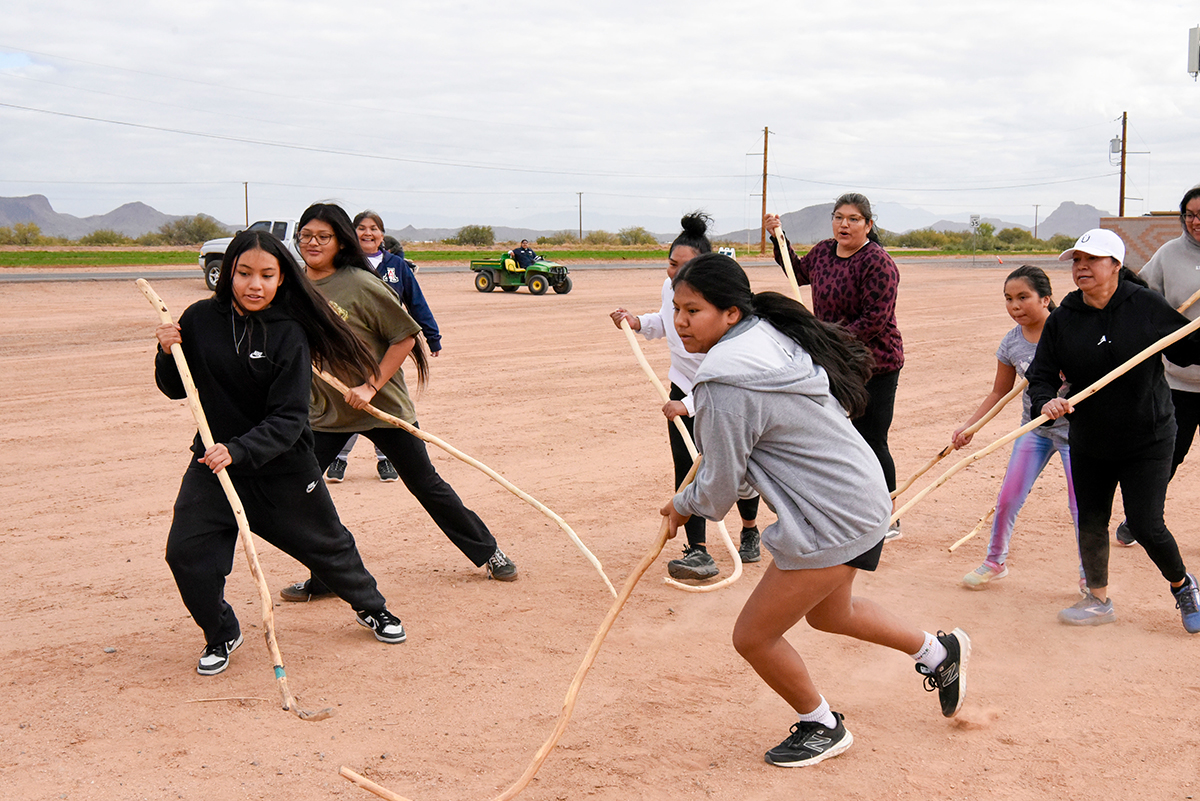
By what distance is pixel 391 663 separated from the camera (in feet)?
14.6

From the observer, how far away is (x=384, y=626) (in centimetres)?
464

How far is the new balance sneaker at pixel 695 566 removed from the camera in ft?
17.9

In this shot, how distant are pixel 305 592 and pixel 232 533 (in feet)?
3.57

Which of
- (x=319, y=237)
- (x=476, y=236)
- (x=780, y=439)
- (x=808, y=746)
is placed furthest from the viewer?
(x=476, y=236)

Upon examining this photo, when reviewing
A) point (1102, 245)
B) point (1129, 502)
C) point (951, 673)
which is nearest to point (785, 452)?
point (951, 673)

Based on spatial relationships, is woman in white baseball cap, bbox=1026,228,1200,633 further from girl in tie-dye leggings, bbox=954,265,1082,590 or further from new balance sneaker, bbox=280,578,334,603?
new balance sneaker, bbox=280,578,334,603

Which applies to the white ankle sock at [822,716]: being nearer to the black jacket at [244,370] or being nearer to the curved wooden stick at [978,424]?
the curved wooden stick at [978,424]

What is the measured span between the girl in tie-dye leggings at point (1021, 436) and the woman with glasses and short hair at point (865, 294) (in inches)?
20.3

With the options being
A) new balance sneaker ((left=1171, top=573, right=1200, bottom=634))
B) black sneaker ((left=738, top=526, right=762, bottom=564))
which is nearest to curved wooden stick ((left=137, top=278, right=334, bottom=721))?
black sneaker ((left=738, top=526, right=762, bottom=564))

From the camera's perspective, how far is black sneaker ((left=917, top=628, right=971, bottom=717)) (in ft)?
12.4

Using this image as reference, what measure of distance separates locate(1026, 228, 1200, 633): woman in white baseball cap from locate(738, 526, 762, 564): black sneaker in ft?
5.94

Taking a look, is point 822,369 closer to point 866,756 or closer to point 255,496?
point 866,756

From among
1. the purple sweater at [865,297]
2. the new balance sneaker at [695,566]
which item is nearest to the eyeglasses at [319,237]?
the purple sweater at [865,297]

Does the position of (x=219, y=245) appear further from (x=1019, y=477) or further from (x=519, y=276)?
(x=1019, y=477)
